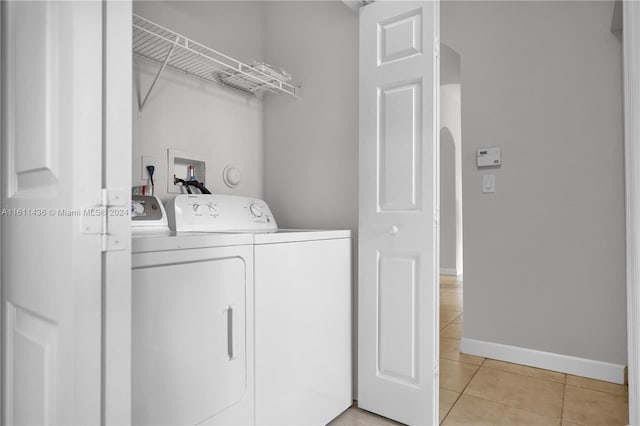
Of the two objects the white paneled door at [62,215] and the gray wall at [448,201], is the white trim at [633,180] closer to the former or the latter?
the white paneled door at [62,215]

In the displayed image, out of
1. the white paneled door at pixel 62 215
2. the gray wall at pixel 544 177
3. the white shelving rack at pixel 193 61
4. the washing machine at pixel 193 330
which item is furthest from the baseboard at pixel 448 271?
the white paneled door at pixel 62 215

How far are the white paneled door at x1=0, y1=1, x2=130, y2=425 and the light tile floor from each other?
1308 millimetres

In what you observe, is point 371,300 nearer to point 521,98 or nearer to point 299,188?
point 299,188

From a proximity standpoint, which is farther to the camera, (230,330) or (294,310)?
(294,310)

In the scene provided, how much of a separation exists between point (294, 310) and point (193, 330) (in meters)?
0.48

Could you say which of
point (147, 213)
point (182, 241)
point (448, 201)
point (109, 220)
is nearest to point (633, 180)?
point (182, 241)

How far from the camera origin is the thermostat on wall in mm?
2615

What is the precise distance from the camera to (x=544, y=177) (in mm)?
2453

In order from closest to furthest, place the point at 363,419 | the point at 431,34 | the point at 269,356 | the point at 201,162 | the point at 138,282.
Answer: the point at 138,282
the point at 269,356
the point at 431,34
the point at 363,419
the point at 201,162

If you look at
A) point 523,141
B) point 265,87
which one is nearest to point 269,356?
point 265,87

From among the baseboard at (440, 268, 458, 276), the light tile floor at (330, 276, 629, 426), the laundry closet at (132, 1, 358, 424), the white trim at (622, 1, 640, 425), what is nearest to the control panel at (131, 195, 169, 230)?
the laundry closet at (132, 1, 358, 424)

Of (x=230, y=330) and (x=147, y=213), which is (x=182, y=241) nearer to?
(x=230, y=330)

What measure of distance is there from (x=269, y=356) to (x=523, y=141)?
2.21m

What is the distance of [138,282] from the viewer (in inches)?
38.8
